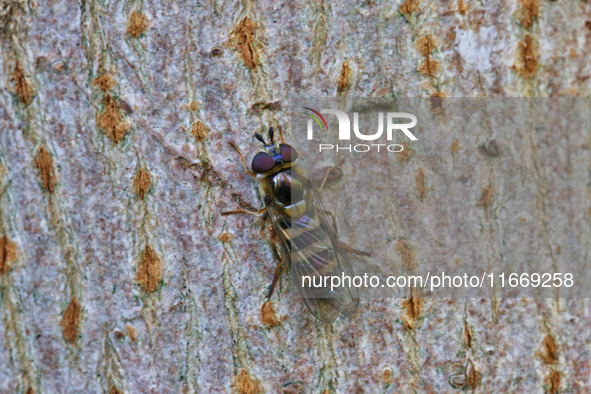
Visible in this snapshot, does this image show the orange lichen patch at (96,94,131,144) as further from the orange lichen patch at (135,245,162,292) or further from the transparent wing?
the transparent wing

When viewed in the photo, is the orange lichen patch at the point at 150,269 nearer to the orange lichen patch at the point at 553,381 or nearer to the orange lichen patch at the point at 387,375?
the orange lichen patch at the point at 387,375

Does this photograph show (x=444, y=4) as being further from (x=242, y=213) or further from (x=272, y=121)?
(x=242, y=213)

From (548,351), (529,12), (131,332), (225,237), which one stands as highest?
(529,12)

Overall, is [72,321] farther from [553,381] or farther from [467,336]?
[553,381]

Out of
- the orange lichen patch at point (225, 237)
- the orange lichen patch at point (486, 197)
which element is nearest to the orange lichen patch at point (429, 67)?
the orange lichen patch at point (486, 197)

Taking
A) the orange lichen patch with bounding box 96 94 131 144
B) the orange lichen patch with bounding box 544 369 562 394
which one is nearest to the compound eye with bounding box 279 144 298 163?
the orange lichen patch with bounding box 96 94 131 144

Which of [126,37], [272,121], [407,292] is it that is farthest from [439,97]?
Result: [126,37]

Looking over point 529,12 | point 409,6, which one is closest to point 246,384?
point 409,6
